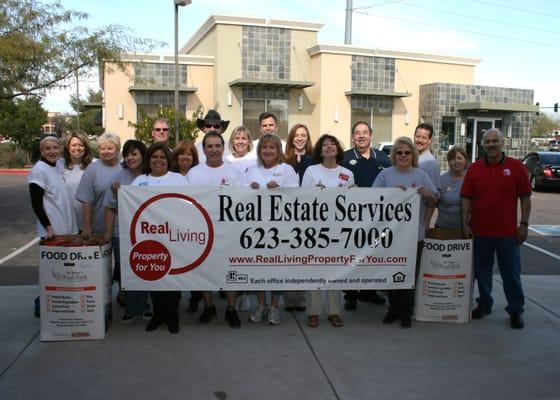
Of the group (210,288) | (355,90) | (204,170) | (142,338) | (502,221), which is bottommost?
(142,338)

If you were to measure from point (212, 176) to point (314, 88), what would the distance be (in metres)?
21.3

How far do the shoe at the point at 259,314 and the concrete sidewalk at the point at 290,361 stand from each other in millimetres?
93

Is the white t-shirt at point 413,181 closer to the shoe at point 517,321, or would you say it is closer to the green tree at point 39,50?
the shoe at point 517,321

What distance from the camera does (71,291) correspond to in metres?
4.85

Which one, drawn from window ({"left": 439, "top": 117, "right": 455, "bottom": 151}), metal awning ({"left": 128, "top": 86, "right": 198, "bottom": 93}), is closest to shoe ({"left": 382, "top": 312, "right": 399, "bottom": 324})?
metal awning ({"left": 128, "top": 86, "right": 198, "bottom": 93})

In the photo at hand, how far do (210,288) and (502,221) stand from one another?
2807 millimetres

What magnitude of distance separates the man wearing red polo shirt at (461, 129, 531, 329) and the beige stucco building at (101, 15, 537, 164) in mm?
18965

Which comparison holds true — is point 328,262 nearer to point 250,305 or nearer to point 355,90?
point 250,305

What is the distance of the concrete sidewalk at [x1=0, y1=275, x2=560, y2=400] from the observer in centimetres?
398

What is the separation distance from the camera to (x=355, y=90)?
84.1 feet

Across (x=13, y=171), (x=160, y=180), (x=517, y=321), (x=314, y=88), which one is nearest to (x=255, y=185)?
(x=160, y=180)

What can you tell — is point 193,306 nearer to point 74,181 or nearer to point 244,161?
point 244,161

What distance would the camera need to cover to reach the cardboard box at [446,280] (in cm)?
537

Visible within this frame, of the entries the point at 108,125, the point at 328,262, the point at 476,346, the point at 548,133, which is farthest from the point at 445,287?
the point at 548,133
